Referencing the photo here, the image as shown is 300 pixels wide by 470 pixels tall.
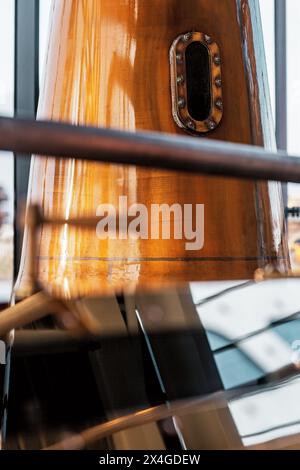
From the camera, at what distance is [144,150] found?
37 cm

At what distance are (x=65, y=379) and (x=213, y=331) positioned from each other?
399 millimetres

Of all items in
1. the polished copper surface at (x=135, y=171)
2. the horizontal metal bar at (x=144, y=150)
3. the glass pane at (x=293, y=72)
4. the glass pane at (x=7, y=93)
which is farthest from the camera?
the glass pane at (x=293, y=72)

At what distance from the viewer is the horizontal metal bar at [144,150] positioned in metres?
0.33

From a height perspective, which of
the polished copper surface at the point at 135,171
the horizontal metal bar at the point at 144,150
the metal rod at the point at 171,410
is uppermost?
the polished copper surface at the point at 135,171

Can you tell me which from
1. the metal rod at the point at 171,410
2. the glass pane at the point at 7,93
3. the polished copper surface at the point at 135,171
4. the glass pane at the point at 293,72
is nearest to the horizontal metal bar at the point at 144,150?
the polished copper surface at the point at 135,171

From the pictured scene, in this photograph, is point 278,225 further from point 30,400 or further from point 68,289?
point 30,400

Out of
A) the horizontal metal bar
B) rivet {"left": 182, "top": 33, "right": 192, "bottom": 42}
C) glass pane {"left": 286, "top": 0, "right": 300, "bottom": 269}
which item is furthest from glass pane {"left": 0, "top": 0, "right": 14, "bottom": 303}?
the horizontal metal bar

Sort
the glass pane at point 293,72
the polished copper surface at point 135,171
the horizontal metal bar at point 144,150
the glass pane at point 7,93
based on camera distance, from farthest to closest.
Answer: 1. the glass pane at point 293,72
2. the glass pane at point 7,93
3. the polished copper surface at point 135,171
4. the horizontal metal bar at point 144,150

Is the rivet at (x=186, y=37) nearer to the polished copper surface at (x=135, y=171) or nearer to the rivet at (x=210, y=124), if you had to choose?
the polished copper surface at (x=135, y=171)

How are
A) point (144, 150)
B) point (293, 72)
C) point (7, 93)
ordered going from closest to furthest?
point (144, 150) < point (7, 93) < point (293, 72)

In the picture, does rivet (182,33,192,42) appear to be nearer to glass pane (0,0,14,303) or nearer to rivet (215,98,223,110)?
rivet (215,98,223,110)

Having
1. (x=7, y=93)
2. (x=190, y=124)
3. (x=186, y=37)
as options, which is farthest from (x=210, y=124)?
(x=7, y=93)

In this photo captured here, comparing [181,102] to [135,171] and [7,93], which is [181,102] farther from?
[7,93]

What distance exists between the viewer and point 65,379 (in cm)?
Result: 123
